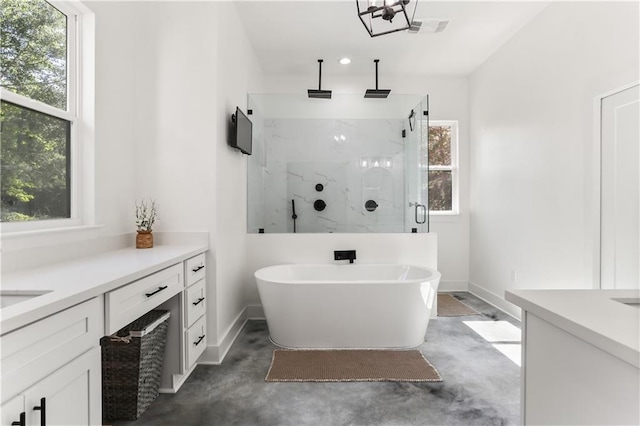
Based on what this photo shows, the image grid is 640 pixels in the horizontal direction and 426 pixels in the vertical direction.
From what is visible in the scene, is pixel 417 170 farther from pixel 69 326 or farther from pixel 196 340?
pixel 69 326

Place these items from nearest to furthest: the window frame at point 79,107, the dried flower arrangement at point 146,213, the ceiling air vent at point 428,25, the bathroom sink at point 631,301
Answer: the bathroom sink at point 631,301 < the window frame at point 79,107 < the dried flower arrangement at point 146,213 < the ceiling air vent at point 428,25

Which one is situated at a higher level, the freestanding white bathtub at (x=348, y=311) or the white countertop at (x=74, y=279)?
the white countertop at (x=74, y=279)

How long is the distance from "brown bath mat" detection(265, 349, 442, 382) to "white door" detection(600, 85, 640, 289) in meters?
1.47

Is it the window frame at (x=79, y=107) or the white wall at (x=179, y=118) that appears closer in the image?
the window frame at (x=79, y=107)

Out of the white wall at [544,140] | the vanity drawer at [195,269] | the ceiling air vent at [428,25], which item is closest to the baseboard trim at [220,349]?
the vanity drawer at [195,269]

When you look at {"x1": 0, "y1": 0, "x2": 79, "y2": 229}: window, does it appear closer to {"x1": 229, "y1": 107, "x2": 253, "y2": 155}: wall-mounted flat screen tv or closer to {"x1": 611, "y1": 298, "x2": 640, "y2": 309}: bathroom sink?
{"x1": 229, "y1": 107, "x2": 253, "y2": 155}: wall-mounted flat screen tv

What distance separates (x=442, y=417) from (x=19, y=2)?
2.98 metres

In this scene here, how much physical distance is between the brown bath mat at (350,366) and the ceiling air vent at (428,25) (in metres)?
2.87

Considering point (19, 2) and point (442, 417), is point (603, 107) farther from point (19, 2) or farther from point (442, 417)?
point (19, 2)

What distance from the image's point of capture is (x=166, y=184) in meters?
2.59

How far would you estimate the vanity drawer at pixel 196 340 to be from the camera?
2.18m

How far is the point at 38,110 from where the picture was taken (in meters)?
1.76

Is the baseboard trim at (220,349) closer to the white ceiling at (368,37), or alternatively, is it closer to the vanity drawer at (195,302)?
the vanity drawer at (195,302)

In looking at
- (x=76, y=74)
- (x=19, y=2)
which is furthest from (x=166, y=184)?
(x=19, y=2)
